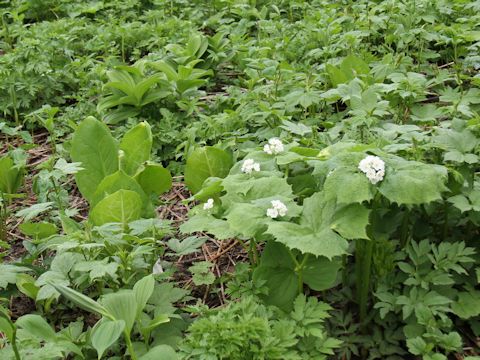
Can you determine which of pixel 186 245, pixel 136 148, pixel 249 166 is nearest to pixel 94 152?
pixel 136 148

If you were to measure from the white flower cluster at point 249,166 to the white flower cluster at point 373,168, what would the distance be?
0.47m

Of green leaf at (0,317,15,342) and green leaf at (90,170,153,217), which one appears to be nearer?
green leaf at (0,317,15,342)

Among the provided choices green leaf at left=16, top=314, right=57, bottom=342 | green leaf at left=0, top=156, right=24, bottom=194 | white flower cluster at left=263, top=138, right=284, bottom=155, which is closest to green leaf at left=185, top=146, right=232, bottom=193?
white flower cluster at left=263, top=138, right=284, bottom=155

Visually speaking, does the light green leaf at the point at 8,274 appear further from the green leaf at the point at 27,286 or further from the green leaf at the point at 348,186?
the green leaf at the point at 348,186

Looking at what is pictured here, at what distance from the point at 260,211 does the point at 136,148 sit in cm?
111

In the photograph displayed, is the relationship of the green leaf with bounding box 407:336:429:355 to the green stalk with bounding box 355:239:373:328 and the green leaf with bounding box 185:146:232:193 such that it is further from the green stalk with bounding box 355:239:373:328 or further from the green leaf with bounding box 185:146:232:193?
the green leaf with bounding box 185:146:232:193

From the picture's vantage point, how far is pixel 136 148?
2852mm

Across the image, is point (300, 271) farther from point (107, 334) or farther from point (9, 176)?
point (9, 176)

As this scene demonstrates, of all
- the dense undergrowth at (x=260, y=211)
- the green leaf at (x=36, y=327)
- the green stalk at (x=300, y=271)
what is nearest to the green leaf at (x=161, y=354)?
the dense undergrowth at (x=260, y=211)

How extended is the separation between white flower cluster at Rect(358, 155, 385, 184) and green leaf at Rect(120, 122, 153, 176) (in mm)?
1319

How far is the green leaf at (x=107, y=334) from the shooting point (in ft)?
5.61

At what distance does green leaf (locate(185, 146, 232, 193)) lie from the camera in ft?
9.05

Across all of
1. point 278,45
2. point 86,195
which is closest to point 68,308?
point 86,195

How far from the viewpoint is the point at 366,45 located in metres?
3.84
